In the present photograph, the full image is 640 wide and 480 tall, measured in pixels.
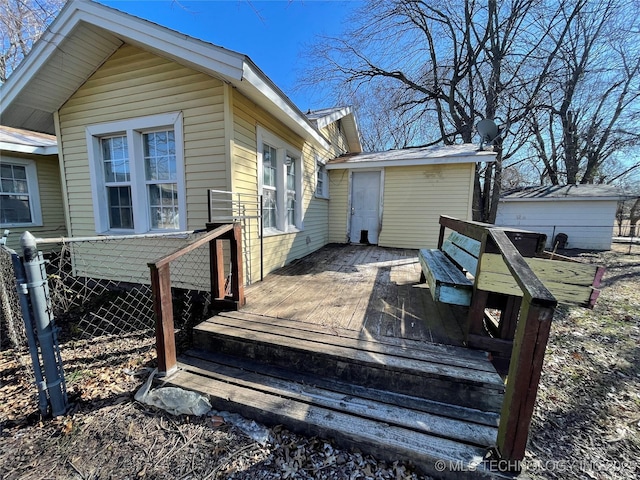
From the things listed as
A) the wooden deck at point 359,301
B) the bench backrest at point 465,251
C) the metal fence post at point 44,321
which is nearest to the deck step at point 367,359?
the wooden deck at point 359,301

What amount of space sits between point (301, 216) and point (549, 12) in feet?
46.2

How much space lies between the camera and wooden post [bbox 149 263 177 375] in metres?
1.94

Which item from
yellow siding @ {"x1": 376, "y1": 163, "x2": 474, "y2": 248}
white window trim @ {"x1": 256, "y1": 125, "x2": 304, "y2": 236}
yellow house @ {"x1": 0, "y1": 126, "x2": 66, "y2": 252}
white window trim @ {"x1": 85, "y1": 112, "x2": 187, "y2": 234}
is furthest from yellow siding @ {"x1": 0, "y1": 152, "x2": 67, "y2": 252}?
yellow siding @ {"x1": 376, "y1": 163, "x2": 474, "y2": 248}

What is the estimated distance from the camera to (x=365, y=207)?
24.4 feet

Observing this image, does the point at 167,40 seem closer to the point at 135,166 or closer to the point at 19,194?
the point at 135,166

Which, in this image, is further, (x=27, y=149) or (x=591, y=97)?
(x=591, y=97)

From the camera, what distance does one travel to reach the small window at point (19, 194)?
19.4 ft

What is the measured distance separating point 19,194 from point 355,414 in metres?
8.93

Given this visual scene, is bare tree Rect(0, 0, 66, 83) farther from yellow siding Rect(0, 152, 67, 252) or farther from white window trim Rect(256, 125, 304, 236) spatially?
white window trim Rect(256, 125, 304, 236)

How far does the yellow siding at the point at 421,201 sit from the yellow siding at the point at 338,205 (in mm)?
1089

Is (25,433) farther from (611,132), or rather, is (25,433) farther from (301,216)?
(611,132)

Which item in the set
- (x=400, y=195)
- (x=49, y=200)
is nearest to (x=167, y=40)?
(x=400, y=195)

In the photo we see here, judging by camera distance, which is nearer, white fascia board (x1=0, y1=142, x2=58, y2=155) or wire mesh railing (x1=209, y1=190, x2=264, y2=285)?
wire mesh railing (x1=209, y1=190, x2=264, y2=285)

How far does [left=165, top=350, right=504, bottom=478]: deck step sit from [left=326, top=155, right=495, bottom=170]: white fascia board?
5810mm
